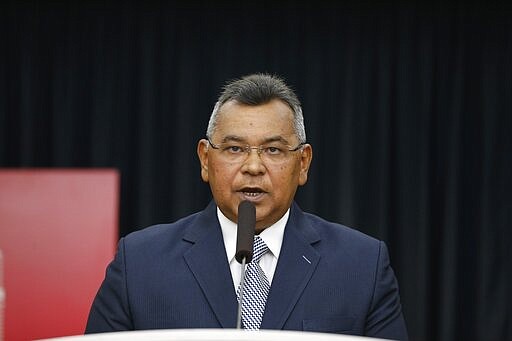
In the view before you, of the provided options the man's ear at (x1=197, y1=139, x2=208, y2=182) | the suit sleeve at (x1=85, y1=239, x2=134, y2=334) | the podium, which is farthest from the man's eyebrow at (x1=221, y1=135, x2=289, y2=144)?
the podium

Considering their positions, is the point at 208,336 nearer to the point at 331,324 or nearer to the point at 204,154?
the point at 331,324

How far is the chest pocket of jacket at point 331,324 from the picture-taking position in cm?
191

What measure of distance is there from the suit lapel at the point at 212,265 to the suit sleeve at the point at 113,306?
158 mm

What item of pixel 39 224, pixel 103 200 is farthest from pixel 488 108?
pixel 39 224

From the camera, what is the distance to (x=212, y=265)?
6.46 ft

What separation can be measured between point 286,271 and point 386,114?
337 centimetres

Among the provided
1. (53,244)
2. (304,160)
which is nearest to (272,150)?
(304,160)

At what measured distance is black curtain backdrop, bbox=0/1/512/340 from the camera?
5.15 m

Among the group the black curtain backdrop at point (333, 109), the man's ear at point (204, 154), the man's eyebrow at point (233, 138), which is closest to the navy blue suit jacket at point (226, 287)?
the man's ear at point (204, 154)

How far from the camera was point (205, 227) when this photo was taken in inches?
80.7

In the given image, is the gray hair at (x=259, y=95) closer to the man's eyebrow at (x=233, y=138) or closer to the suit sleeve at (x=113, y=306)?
the man's eyebrow at (x=233, y=138)

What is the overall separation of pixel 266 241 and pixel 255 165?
207 millimetres

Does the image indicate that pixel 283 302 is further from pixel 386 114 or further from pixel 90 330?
pixel 386 114

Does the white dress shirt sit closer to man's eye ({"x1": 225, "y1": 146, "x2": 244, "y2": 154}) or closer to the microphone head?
man's eye ({"x1": 225, "y1": 146, "x2": 244, "y2": 154})
